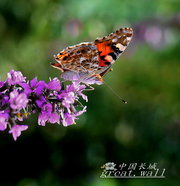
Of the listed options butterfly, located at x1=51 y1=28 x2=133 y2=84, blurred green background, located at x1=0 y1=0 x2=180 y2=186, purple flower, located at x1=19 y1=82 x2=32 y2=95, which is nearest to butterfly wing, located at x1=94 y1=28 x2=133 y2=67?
butterfly, located at x1=51 y1=28 x2=133 y2=84

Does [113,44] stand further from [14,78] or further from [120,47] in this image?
[14,78]

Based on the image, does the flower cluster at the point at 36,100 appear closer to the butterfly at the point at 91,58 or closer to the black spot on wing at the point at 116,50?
the butterfly at the point at 91,58

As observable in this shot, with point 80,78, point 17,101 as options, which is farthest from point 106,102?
point 17,101

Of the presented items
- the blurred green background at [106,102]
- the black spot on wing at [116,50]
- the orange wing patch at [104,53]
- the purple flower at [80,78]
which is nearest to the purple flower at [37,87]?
the purple flower at [80,78]

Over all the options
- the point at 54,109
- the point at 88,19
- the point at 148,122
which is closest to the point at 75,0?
the point at 88,19

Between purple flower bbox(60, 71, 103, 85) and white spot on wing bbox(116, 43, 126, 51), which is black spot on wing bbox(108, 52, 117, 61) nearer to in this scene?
white spot on wing bbox(116, 43, 126, 51)
